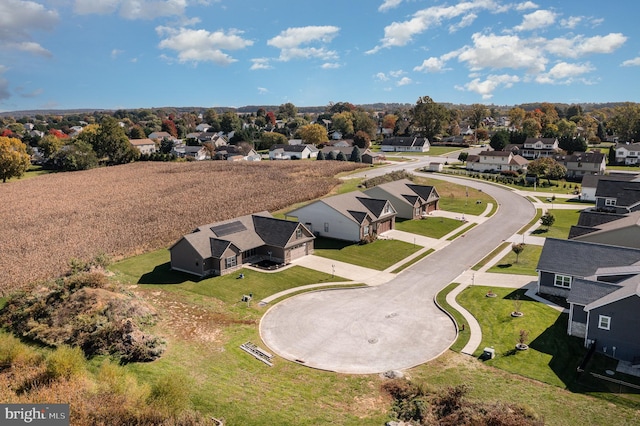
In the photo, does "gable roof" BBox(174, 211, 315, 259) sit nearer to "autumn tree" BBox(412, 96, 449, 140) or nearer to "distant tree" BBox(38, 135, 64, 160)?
"distant tree" BBox(38, 135, 64, 160)

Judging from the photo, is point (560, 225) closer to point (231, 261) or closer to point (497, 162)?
point (231, 261)

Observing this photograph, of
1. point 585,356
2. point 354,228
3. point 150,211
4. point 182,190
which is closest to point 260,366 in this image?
point 585,356

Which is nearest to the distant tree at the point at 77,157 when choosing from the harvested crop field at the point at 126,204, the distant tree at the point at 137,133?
the harvested crop field at the point at 126,204

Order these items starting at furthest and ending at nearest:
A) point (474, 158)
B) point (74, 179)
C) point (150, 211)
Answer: point (474, 158)
point (74, 179)
point (150, 211)

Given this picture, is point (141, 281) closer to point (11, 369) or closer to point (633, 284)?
point (11, 369)

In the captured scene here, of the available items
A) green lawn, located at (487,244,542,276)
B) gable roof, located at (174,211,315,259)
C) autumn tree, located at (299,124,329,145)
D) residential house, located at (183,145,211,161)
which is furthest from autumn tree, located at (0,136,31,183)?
green lawn, located at (487,244,542,276)

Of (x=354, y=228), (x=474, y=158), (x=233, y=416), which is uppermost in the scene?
(x=474, y=158)
